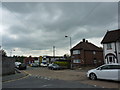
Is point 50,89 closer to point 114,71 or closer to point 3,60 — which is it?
point 114,71

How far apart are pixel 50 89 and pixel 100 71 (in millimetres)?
5660

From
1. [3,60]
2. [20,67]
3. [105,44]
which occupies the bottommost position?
[20,67]

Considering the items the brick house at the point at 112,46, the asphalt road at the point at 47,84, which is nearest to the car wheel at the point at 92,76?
the asphalt road at the point at 47,84

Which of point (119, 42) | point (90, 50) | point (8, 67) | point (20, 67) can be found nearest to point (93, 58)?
point (90, 50)

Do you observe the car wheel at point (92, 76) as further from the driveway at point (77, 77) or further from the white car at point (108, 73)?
the driveway at point (77, 77)

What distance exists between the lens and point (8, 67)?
1811cm

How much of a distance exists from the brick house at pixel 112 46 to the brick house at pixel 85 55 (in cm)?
1090

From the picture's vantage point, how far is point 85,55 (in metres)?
38.7

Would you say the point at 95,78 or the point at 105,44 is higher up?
the point at 105,44

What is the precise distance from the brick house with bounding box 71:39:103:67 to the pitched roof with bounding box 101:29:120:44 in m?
10.5

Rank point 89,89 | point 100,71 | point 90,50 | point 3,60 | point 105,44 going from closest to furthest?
point 89,89, point 100,71, point 3,60, point 105,44, point 90,50

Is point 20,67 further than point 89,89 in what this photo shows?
Yes

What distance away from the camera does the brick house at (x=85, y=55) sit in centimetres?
3859

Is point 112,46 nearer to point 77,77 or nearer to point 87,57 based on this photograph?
point 87,57
